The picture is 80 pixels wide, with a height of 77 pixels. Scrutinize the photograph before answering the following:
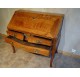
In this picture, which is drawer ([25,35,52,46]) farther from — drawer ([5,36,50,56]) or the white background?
the white background

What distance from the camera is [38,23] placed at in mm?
1734

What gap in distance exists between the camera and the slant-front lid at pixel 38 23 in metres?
1.61

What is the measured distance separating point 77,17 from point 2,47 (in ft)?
5.47

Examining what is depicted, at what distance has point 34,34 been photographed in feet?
5.45

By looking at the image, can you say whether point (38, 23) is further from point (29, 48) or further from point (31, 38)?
point (29, 48)

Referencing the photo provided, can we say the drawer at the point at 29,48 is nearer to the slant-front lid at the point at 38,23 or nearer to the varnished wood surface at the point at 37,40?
the varnished wood surface at the point at 37,40

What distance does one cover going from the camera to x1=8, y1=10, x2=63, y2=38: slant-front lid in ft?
5.30
